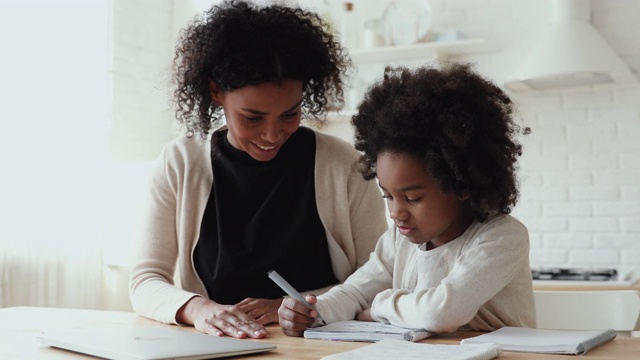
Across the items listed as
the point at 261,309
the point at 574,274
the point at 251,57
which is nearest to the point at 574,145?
the point at 574,274

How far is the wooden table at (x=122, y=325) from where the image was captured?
115cm

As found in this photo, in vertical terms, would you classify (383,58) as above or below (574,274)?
above

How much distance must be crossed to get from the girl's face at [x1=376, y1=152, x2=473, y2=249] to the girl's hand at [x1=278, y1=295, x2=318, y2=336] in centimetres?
22

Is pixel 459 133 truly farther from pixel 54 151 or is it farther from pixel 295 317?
pixel 54 151

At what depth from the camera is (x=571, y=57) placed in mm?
3260

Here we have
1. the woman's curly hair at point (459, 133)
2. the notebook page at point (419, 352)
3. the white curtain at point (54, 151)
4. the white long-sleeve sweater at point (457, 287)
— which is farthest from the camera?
the white curtain at point (54, 151)

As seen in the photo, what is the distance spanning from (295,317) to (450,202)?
0.35 metres

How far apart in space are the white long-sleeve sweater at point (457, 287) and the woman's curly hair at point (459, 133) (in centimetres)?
7

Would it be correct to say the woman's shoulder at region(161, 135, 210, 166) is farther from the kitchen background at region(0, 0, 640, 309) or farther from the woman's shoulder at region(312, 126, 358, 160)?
Result: the kitchen background at region(0, 0, 640, 309)

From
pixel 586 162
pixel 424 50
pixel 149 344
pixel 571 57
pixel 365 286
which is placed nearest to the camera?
pixel 149 344

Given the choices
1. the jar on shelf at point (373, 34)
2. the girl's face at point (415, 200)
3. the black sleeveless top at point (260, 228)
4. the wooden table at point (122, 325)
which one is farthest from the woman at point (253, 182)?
the jar on shelf at point (373, 34)

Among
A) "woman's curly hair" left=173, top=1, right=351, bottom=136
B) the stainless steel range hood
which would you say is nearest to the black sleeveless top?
"woman's curly hair" left=173, top=1, right=351, bottom=136

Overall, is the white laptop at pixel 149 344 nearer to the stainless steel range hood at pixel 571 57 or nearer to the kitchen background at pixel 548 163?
the kitchen background at pixel 548 163

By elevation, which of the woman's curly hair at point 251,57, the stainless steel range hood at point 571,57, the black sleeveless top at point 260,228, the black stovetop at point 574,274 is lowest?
the black stovetop at point 574,274
